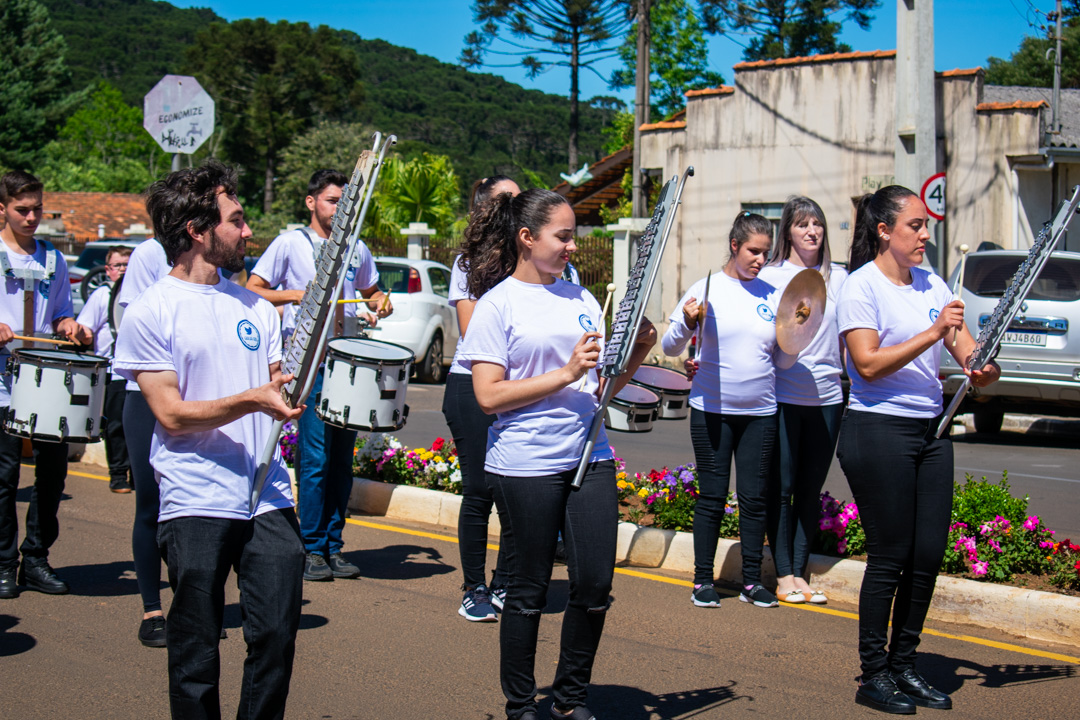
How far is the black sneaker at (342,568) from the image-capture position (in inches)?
244

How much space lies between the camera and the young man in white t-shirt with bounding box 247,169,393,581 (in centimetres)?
605

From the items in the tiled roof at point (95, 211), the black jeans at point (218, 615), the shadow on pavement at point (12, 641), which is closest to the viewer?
the black jeans at point (218, 615)

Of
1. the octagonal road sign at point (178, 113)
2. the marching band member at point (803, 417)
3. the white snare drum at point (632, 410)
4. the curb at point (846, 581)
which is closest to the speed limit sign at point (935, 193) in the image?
the octagonal road sign at point (178, 113)

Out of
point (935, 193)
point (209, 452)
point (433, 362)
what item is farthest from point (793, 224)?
point (433, 362)

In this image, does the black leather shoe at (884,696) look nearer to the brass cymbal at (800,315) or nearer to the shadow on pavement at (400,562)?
the brass cymbal at (800,315)

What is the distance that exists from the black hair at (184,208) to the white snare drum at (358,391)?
93.9 inches

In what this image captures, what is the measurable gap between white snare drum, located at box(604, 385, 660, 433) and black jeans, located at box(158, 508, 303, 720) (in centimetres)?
231

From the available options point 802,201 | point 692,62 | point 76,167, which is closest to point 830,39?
point 692,62

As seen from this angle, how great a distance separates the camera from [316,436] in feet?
20.1

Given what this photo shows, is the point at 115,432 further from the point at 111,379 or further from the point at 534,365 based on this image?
the point at 534,365

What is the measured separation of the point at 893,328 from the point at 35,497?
177 inches

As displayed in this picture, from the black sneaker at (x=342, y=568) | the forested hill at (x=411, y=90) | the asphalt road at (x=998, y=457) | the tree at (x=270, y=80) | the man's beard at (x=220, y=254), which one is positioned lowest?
the black sneaker at (x=342, y=568)

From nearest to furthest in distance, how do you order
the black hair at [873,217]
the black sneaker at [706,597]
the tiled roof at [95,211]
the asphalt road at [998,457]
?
the black hair at [873,217], the black sneaker at [706,597], the asphalt road at [998,457], the tiled roof at [95,211]

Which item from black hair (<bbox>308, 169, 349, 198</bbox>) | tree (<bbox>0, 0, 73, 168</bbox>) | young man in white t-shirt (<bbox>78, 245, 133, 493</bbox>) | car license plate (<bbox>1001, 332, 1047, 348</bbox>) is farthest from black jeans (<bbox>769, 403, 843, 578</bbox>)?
tree (<bbox>0, 0, 73, 168</bbox>)
